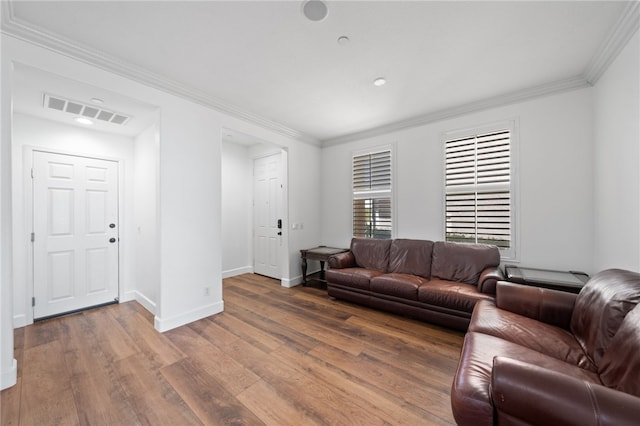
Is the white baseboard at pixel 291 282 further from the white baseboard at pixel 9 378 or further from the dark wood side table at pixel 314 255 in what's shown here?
the white baseboard at pixel 9 378

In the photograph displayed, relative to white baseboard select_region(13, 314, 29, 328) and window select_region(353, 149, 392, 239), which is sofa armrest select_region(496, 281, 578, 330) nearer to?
window select_region(353, 149, 392, 239)

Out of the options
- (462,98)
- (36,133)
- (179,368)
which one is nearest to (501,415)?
(179,368)

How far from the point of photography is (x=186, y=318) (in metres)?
2.77

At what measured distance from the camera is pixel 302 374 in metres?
1.91

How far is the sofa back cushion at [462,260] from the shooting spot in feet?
9.53

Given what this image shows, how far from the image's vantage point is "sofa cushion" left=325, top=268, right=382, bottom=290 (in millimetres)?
3165

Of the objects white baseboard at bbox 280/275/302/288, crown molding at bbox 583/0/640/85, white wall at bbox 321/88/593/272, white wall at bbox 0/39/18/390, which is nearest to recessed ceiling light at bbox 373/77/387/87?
white wall at bbox 321/88/593/272

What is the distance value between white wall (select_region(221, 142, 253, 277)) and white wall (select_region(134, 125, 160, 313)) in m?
1.37

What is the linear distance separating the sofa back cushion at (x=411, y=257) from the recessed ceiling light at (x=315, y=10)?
2933 mm

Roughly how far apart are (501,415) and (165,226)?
306 cm

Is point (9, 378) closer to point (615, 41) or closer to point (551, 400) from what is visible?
point (551, 400)

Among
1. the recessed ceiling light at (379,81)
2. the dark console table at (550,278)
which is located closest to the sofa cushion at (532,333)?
the dark console table at (550,278)

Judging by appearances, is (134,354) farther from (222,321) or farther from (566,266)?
(566,266)

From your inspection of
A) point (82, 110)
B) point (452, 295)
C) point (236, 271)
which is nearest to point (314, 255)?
point (236, 271)
